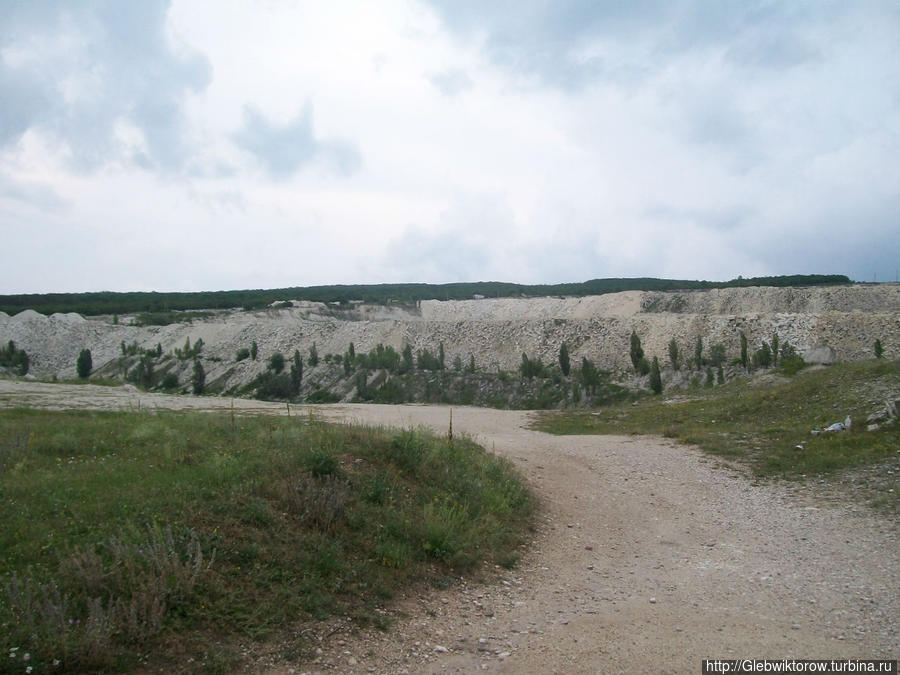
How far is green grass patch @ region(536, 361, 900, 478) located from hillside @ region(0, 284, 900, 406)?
20893 mm

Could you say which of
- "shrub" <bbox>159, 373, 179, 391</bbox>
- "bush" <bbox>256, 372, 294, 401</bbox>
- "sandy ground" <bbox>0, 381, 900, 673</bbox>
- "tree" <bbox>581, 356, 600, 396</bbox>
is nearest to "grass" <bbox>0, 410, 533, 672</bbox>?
"sandy ground" <bbox>0, 381, 900, 673</bbox>

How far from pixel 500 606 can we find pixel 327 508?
2021 millimetres

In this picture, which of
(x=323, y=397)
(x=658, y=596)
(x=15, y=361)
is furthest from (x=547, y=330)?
(x=658, y=596)

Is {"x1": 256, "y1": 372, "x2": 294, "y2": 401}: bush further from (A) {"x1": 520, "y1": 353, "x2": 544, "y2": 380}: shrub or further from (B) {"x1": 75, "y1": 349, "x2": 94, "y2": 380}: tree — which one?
(A) {"x1": 520, "y1": 353, "x2": 544, "y2": 380}: shrub

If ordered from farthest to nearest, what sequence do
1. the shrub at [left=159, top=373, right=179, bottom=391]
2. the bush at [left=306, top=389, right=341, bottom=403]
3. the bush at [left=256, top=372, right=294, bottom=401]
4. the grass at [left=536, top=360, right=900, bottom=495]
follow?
the shrub at [left=159, top=373, right=179, bottom=391] < the bush at [left=256, top=372, right=294, bottom=401] < the bush at [left=306, top=389, right=341, bottom=403] < the grass at [left=536, top=360, right=900, bottom=495]

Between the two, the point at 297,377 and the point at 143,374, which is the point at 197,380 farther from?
the point at 297,377

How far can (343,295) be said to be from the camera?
104 metres

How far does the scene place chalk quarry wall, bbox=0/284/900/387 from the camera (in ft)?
136

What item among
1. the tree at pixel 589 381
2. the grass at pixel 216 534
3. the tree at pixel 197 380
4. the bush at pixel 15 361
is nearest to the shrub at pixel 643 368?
the tree at pixel 589 381

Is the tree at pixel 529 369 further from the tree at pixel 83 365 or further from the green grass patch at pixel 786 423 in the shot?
the tree at pixel 83 365

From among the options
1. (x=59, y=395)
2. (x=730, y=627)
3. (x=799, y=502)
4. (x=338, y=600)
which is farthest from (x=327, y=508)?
(x=59, y=395)

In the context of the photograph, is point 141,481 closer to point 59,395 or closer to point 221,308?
point 59,395

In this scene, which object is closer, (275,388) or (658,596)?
(658,596)

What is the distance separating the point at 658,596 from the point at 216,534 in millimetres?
4244
